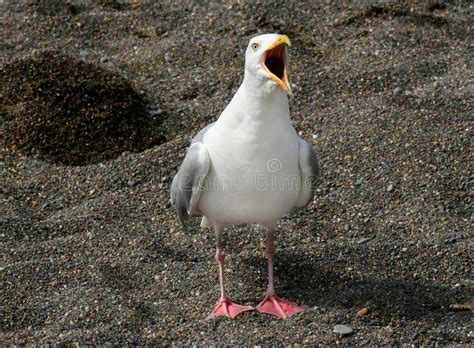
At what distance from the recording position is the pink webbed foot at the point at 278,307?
4773mm

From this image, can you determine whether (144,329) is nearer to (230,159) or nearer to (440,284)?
(230,159)

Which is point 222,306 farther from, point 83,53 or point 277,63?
point 83,53

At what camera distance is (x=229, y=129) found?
456 cm

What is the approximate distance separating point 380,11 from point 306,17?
68 centimetres

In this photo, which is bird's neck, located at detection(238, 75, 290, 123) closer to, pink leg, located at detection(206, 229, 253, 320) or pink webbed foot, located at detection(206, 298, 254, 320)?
pink leg, located at detection(206, 229, 253, 320)

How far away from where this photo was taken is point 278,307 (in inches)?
190

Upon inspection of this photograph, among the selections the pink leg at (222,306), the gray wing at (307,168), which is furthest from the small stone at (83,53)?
the gray wing at (307,168)

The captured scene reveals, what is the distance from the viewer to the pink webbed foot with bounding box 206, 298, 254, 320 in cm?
477

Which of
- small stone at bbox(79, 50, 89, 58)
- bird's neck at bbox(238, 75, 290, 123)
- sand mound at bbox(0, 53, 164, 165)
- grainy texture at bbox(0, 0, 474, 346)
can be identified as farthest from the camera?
small stone at bbox(79, 50, 89, 58)

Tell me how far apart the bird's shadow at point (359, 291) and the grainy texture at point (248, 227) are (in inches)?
0.5

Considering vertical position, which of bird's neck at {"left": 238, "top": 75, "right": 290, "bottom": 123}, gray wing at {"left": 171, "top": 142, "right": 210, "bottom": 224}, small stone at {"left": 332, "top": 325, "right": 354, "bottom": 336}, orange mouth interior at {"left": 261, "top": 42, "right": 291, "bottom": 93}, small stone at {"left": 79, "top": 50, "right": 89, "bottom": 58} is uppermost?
orange mouth interior at {"left": 261, "top": 42, "right": 291, "bottom": 93}

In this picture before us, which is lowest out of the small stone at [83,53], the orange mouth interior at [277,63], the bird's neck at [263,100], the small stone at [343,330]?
the small stone at [83,53]

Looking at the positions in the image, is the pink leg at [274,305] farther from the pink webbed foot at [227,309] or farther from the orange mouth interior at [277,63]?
the orange mouth interior at [277,63]

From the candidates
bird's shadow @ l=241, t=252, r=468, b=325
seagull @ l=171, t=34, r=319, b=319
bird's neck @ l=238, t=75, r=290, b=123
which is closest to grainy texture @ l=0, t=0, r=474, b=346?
bird's shadow @ l=241, t=252, r=468, b=325
